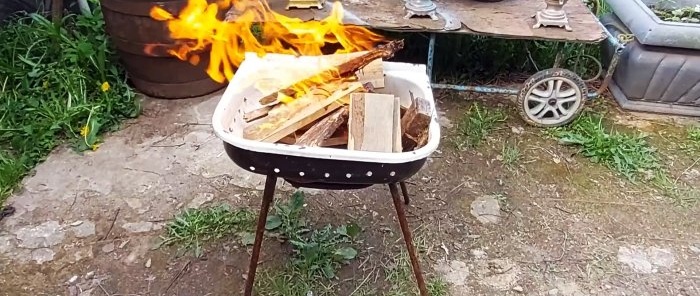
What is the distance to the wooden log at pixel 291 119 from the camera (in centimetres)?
194

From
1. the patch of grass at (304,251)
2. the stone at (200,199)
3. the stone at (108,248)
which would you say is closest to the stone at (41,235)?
the stone at (108,248)

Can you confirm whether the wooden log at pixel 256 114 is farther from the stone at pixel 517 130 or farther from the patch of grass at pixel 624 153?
the patch of grass at pixel 624 153

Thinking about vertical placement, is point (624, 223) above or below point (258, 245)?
below

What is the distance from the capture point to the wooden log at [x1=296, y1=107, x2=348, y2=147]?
1.94 metres

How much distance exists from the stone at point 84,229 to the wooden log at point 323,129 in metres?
1.24

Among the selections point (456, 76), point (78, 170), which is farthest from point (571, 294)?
point (78, 170)

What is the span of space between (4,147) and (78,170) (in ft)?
1.60

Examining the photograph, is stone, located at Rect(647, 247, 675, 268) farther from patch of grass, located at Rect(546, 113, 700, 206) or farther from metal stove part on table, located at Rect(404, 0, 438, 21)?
metal stove part on table, located at Rect(404, 0, 438, 21)

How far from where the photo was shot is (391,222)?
272 centimetres

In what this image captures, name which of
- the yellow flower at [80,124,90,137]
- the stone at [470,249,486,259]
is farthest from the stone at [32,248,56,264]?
the stone at [470,249,486,259]

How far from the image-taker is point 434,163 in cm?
312

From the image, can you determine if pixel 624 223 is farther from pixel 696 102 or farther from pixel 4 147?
pixel 4 147

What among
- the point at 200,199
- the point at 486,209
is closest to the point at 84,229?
the point at 200,199

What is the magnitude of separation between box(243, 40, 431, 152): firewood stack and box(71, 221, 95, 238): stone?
1072mm
